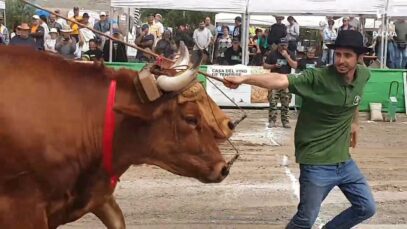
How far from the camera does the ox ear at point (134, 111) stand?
4.47m

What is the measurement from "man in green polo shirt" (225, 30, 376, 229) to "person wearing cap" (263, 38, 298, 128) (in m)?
9.93

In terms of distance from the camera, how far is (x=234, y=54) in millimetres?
20625

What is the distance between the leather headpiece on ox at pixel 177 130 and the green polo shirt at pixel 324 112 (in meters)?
1.24

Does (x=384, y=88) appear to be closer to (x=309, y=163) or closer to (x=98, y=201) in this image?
(x=309, y=163)

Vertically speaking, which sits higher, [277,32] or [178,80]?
[178,80]

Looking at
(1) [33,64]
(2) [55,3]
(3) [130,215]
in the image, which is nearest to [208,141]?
(1) [33,64]

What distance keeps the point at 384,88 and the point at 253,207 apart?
11002 millimetres

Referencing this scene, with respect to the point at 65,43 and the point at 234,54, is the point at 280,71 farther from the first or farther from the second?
the point at 65,43

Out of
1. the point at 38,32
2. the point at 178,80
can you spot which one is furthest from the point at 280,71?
the point at 178,80

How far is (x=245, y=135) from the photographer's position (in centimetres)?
1450

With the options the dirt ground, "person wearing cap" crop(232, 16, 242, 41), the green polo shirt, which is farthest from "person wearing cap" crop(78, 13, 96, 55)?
the green polo shirt

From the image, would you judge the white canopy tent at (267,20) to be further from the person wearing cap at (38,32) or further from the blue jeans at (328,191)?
the blue jeans at (328,191)

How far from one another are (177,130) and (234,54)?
52.8 ft

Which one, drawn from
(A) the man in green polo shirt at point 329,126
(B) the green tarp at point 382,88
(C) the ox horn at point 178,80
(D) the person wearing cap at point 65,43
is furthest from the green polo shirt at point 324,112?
(D) the person wearing cap at point 65,43
